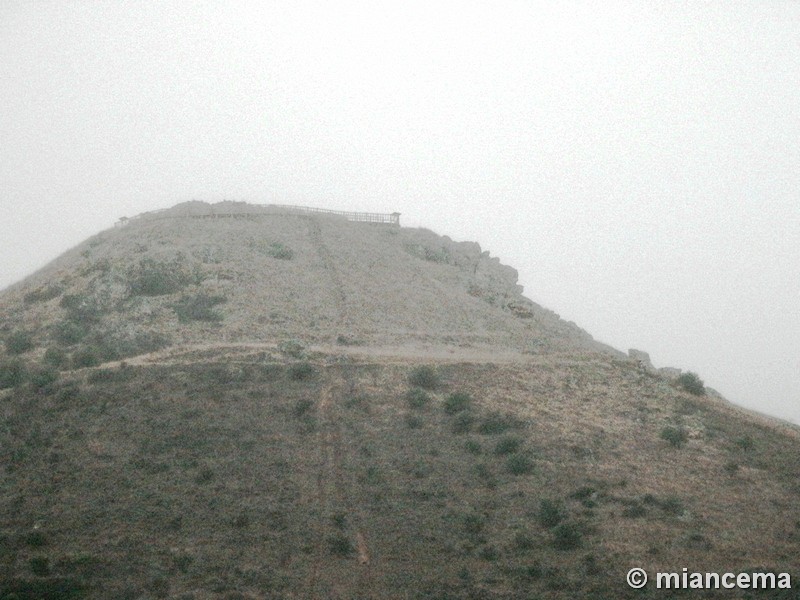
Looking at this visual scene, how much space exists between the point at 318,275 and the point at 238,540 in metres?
30.6

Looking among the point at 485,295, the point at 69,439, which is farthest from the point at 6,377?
the point at 485,295

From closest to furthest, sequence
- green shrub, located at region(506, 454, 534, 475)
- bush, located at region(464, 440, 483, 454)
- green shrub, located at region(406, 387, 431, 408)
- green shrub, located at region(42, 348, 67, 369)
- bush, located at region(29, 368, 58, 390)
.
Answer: green shrub, located at region(506, 454, 534, 475) < bush, located at region(464, 440, 483, 454) < green shrub, located at region(406, 387, 431, 408) < bush, located at region(29, 368, 58, 390) < green shrub, located at region(42, 348, 67, 369)

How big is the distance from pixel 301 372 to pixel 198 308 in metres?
11.8

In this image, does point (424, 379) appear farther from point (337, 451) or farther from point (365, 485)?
point (365, 485)

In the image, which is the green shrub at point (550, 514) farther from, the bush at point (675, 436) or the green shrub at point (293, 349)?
the green shrub at point (293, 349)

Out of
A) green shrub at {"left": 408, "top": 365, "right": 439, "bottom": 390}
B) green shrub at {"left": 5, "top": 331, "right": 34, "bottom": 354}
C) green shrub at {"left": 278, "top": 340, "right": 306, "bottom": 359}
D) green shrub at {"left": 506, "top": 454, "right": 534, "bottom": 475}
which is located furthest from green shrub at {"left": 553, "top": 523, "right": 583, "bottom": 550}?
green shrub at {"left": 5, "top": 331, "right": 34, "bottom": 354}

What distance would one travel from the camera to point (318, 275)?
54.6 metres

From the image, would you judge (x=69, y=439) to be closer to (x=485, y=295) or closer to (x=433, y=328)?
(x=433, y=328)

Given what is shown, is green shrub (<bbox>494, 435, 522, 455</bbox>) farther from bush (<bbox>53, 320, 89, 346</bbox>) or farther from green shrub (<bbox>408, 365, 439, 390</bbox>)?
bush (<bbox>53, 320, 89, 346</bbox>)

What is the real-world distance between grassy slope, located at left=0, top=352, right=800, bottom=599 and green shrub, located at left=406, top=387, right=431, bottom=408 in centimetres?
35

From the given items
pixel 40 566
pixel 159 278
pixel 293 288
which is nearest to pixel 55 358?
pixel 159 278

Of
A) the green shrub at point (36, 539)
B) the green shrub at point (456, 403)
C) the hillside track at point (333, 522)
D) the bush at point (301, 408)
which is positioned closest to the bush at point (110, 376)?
the bush at point (301, 408)

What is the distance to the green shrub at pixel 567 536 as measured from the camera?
24.2 meters

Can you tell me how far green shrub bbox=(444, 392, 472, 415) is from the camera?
35.8 metres
